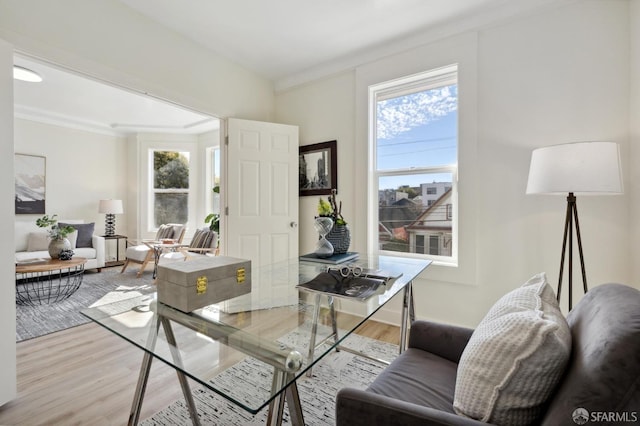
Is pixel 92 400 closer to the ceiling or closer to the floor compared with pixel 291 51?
closer to the floor

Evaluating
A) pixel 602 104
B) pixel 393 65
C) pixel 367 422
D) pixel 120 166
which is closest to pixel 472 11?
pixel 393 65

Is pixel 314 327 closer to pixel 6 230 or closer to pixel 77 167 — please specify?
pixel 6 230

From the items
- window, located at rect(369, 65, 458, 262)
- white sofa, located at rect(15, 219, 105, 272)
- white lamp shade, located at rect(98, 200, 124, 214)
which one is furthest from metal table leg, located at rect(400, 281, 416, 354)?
white lamp shade, located at rect(98, 200, 124, 214)

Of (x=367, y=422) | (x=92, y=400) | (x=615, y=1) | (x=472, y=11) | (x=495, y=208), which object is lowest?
(x=92, y=400)

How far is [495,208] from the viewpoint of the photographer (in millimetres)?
2346

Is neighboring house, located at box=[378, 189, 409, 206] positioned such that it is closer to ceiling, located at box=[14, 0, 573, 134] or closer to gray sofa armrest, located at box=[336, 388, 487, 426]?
ceiling, located at box=[14, 0, 573, 134]

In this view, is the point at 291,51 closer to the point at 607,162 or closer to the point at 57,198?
the point at 607,162

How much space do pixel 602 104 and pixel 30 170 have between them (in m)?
7.32

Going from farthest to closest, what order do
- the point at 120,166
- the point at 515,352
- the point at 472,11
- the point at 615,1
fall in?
the point at 120,166 < the point at 472,11 < the point at 615,1 < the point at 515,352

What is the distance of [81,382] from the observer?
1881 mm

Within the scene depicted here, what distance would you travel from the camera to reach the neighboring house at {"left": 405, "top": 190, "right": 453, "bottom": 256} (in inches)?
104

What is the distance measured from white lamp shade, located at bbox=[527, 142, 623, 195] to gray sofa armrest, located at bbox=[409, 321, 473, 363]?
1.05 meters

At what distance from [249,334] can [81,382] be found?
1728 mm

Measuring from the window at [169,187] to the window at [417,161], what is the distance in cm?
450
